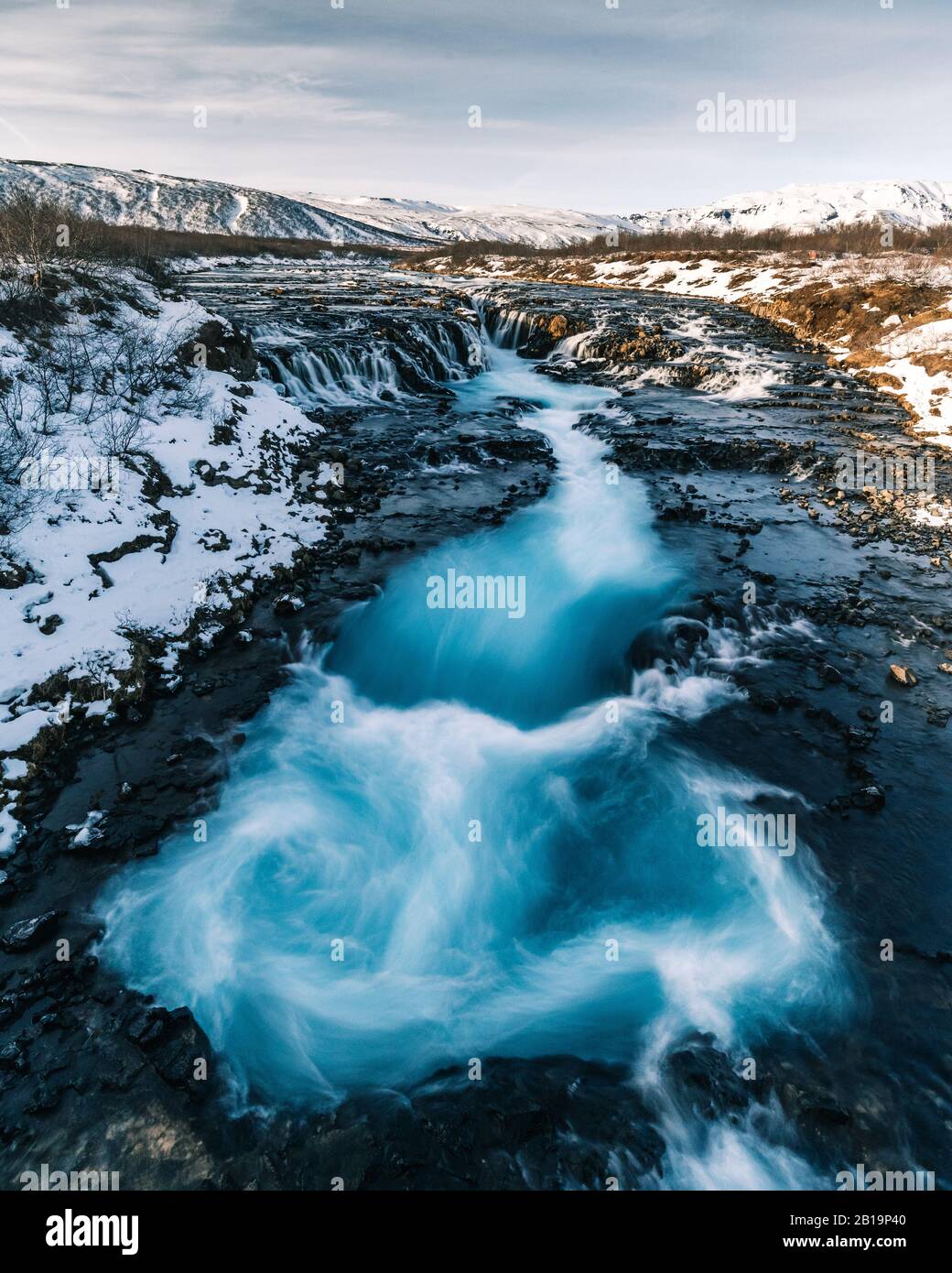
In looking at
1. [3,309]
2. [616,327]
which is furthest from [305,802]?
[616,327]

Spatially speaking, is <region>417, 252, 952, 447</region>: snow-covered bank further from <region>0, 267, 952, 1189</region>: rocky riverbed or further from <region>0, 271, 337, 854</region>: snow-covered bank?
<region>0, 271, 337, 854</region>: snow-covered bank

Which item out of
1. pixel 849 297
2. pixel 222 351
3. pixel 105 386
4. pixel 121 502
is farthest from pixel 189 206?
pixel 121 502

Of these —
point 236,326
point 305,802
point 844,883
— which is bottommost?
point 844,883

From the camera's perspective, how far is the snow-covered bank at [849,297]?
75.0ft

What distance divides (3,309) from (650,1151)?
61.7 ft

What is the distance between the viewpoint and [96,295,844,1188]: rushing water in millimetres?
5703

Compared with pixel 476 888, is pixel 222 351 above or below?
above

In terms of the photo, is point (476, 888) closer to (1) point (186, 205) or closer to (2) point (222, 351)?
(2) point (222, 351)

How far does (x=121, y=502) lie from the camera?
1102 cm

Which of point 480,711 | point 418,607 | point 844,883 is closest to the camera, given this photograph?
point 844,883

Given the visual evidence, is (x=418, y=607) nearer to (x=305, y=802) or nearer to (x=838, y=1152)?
(x=305, y=802)

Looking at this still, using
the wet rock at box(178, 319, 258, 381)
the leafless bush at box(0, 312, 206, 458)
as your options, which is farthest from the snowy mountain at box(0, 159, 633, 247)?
the leafless bush at box(0, 312, 206, 458)

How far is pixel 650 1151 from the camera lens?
4.75 meters

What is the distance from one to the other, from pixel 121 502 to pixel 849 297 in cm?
3829
